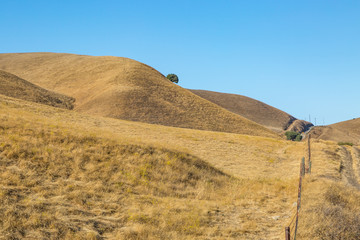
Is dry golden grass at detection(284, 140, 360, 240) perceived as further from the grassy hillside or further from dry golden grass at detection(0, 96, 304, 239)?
dry golden grass at detection(0, 96, 304, 239)

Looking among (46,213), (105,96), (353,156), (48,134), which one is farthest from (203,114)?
(46,213)

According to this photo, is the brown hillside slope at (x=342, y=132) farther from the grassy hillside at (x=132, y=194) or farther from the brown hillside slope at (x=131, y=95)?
the grassy hillside at (x=132, y=194)

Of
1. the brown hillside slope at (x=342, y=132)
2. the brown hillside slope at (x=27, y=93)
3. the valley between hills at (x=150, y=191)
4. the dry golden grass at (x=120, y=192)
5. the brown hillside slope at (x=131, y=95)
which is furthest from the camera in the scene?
the brown hillside slope at (x=342, y=132)

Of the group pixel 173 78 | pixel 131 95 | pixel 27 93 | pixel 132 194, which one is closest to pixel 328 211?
pixel 132 194

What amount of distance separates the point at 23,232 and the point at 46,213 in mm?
1514

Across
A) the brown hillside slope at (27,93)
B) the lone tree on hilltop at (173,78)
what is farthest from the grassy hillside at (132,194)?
the lone tree on hilltop at (173,78)

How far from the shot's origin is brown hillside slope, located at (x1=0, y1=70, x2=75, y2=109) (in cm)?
7400

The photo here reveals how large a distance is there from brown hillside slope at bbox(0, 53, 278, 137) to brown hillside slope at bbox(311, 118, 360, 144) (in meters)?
51.1

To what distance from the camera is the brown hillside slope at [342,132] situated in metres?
133

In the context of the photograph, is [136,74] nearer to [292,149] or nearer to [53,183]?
[292,149]

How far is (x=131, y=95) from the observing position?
9262 centimetres

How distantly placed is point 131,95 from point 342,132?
10535cm

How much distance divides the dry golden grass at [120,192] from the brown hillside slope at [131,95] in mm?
57169

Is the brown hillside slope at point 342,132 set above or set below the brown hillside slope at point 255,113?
below
